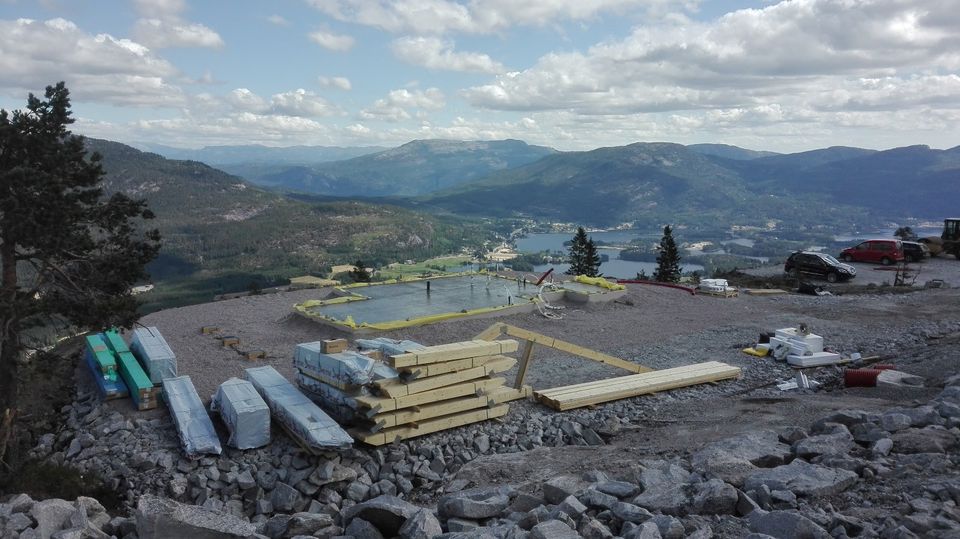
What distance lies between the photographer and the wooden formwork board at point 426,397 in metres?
9.66

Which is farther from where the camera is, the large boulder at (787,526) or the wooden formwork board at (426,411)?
the wooden formwork board at (426,411)

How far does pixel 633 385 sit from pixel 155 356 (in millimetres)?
9524

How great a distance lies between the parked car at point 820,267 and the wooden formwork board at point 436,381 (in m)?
22.0

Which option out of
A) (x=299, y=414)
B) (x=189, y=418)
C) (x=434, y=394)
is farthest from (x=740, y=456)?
(x=189, y=418)

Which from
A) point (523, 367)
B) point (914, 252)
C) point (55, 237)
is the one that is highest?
point (55, 237)

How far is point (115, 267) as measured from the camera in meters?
12.3

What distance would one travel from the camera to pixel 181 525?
5.66 meters

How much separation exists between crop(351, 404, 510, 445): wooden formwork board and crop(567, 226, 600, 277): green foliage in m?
22.9

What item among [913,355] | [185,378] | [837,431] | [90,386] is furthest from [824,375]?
[90,386]

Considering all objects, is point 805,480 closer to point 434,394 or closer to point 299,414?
point 434,394

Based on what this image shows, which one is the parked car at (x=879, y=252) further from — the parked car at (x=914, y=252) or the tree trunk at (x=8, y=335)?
the tree trunk at (x=8, y=335)

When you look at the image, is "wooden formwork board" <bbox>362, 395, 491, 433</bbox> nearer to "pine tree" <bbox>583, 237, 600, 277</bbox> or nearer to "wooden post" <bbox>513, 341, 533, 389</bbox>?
"wooden post" <bbox>513, 341, 533, 389</bbox>

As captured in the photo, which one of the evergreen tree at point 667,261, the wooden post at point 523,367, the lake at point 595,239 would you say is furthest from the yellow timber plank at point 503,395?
the lake at point 595,239

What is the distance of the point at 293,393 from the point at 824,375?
1130 centimetres
